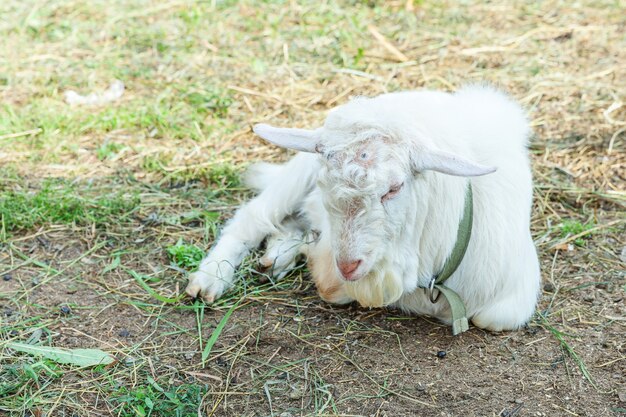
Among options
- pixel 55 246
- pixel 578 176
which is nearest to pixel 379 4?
pixel 578 176

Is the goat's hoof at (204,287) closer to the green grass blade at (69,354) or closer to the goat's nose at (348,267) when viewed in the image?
the green grass blade at (69,354)

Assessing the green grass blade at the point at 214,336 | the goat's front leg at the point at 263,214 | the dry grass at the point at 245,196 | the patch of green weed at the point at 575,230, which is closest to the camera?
the dry grass at the point at 245,196

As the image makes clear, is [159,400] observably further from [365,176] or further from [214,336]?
[365,176]

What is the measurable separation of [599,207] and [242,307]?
2.40m

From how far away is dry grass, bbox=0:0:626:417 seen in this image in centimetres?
349

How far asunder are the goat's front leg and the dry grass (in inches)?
6.3

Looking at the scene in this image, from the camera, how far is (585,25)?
7.23 metres

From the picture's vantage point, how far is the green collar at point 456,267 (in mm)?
3701

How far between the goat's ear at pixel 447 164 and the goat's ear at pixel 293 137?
17.9 inches

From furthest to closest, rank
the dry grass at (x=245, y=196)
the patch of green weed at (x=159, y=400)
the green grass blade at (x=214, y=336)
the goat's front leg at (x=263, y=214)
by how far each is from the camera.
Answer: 1. the goat's front leg at (x=263, y=214)
2. the green grass blade at (x=214, y=336)
3. the dry grass at (x=245, y=196)
4. the patch of green weed at (x=159, y=400)

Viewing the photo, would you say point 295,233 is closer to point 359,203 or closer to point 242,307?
point 242,307

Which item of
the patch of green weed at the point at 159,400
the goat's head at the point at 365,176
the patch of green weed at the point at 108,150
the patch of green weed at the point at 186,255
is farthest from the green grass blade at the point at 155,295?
the patch of green weed at the point at 108,150

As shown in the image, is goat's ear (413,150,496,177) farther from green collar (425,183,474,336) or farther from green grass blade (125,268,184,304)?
green grass blade (125,268,184,304)

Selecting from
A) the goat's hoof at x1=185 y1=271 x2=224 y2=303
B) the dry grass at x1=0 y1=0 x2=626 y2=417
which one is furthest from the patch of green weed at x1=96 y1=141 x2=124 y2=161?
the goat's hoof at x1=185 y1=271 x2=224 y2=303
